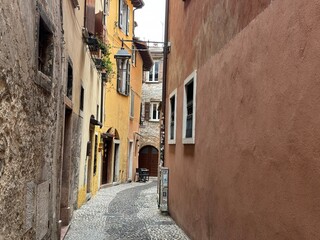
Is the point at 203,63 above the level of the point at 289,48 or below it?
above

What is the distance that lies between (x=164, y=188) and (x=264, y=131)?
6687 millimetres

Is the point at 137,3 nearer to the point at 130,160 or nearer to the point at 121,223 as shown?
the point at 130,160

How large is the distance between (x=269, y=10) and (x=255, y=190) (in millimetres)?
1690

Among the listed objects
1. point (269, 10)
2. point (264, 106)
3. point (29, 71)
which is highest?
point (269, 10)

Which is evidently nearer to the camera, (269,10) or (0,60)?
(0,60)

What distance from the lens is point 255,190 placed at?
4012 millimetres

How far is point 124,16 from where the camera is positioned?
21078mm

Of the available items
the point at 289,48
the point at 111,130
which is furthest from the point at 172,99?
the point at 111,130

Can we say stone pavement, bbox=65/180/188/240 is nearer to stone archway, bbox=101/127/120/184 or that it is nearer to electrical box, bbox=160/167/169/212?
electrical box, bbox=160/167/169/212

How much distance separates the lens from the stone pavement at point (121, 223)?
7406 mm

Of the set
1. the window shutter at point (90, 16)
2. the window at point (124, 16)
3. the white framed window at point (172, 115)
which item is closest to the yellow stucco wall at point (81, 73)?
the window shutter at point (90, 16)

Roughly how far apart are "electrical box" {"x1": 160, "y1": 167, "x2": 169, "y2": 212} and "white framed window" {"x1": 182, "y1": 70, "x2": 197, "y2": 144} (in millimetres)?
2214

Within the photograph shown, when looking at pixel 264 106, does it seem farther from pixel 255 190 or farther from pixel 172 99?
pixel 172 99

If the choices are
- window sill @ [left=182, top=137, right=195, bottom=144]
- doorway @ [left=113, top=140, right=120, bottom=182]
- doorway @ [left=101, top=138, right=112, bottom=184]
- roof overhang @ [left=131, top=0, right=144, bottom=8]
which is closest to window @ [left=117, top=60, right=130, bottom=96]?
doorway @ [left=113, top=140, right=120, bottom=182]
